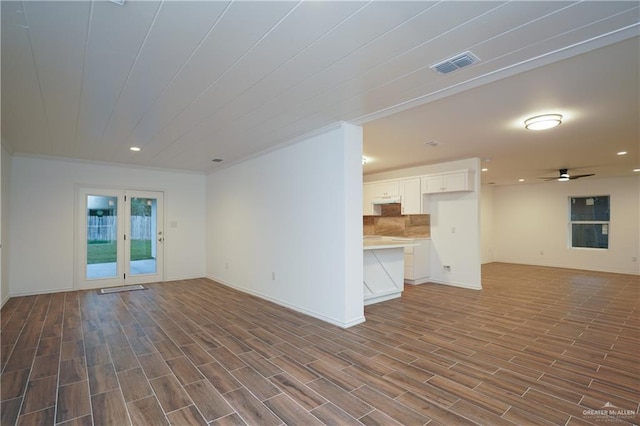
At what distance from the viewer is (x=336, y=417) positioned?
2.00 m

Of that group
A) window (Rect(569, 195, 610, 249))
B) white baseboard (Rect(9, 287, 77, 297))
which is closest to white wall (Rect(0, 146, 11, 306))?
white baseboard (Rect(9, 287, 77, 297))

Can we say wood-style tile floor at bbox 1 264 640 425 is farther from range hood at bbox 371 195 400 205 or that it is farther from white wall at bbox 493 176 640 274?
white wall at bbox 493 176 640 274

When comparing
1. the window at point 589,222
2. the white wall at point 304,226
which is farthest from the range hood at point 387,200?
the window at point 589,222

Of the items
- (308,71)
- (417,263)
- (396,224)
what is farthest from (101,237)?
(417,263)

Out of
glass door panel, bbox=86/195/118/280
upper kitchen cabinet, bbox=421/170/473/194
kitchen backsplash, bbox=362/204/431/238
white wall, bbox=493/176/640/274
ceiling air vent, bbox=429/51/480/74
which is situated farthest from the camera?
white wall, bbox=493/176/640/274

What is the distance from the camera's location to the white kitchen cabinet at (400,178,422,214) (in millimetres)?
6730

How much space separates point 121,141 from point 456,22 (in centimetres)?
478

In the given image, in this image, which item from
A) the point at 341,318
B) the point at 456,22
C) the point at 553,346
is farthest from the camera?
the point at 341,318

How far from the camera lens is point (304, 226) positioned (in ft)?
14.2

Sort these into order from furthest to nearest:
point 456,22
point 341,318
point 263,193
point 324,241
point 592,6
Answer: point 263,193 → point 324,241 → point 341,318 → point 456,22 → point 592,6

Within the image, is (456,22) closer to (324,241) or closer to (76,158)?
(324,241)

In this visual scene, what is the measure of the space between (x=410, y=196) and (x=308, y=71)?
4.97 m

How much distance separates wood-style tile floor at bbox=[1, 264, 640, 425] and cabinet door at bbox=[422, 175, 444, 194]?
249 cm

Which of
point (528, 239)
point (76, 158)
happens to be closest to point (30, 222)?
point (76, 158)
